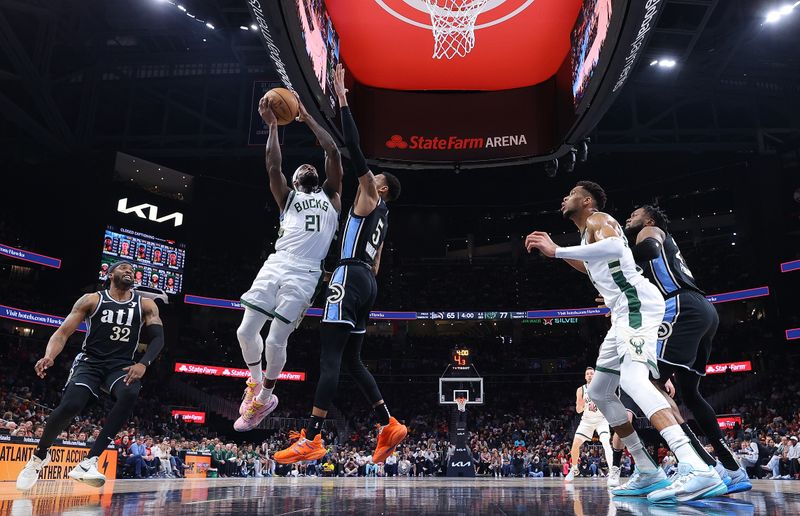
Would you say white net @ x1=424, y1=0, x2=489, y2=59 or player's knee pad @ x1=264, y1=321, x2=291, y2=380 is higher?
white net @ x1=424, y1=0, x2=489, y2=59

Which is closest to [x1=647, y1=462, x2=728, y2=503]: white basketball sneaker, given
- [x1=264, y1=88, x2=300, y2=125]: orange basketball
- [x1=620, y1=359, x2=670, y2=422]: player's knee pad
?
[x1=620, y1=359, x2=670, y2=422]: player's knee pad

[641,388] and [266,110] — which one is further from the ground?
[266,110]

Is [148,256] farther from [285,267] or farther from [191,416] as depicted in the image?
[285,267]

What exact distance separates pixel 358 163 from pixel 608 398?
105 inches

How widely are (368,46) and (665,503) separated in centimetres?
496

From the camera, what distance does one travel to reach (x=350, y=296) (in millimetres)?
4727

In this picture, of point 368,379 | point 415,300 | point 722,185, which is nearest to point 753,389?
point 722,185

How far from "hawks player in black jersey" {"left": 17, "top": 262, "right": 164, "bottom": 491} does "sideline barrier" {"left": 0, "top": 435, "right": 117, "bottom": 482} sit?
547cm

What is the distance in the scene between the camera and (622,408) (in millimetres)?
5031

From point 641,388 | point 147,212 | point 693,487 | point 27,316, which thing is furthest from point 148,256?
point 693,487

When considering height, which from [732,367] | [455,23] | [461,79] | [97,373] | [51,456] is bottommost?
[51,456]

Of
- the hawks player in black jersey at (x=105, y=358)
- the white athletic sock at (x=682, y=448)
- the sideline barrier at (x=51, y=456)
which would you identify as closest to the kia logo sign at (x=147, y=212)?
the sideline barrier at (x=51, y=456)

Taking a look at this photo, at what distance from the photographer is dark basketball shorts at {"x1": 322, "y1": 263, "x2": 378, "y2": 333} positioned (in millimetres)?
4648

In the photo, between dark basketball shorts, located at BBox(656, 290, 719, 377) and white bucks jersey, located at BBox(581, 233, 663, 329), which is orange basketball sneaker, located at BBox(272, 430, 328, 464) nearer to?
white bucks jersey, located at BBox(581, 233, 663, 329)
